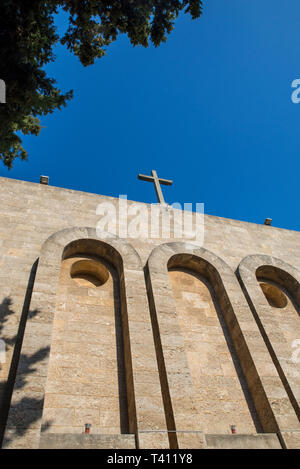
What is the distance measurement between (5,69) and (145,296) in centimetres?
566

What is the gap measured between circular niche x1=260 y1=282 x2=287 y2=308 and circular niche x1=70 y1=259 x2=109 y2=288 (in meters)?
5.31

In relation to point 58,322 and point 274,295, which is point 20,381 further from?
point 274,295

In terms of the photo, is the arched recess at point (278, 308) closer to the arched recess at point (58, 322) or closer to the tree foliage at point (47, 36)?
the arched recess at point (58, 322)

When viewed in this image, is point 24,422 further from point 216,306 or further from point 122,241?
point 216,306

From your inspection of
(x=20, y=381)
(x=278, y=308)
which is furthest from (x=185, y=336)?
(x=20, y=381)

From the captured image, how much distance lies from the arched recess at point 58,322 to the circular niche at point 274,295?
4713 mm

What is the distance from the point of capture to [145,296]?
317 inches

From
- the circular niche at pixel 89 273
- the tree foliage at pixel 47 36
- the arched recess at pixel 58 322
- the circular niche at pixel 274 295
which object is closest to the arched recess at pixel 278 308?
the circular niche at pixel 274 295

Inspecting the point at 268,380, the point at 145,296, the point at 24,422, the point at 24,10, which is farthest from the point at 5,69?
the point at 268,380

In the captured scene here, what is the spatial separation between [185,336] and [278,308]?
145 inches

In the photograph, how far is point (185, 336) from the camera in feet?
27.0

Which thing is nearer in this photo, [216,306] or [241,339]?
[241,339]

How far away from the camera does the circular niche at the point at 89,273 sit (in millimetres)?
8898

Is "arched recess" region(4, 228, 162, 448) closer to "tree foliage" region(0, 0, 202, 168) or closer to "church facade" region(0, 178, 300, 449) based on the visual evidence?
"church facade" region(0, 178, 300, 449)
